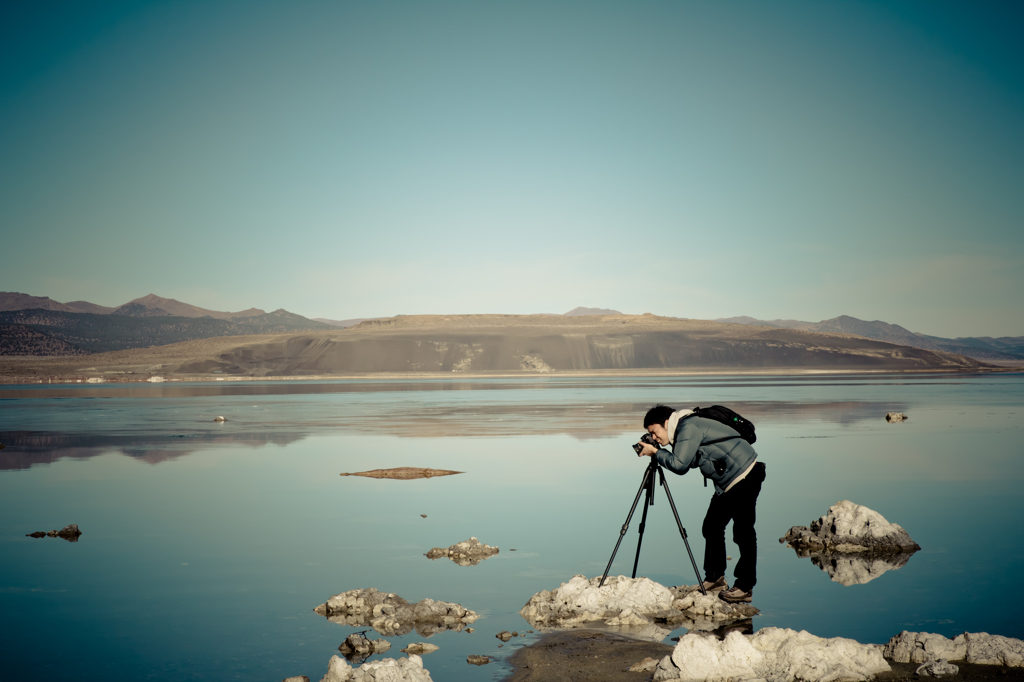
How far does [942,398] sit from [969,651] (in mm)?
31702

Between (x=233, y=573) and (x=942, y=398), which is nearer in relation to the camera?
(x=233, y=573)

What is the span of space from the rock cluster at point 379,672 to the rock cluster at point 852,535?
14.7 feet

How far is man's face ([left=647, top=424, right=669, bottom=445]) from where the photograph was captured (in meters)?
5.95

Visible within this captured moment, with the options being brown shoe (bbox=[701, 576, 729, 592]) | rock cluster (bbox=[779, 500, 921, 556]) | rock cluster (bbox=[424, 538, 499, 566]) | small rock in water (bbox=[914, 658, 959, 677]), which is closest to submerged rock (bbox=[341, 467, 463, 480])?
rock cluster (bbox=[424, 538, 499, 566])

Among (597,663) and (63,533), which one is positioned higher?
(597,663)

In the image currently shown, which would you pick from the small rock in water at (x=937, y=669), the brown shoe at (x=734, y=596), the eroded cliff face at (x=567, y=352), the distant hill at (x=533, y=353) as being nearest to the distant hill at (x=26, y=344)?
the distant hill at (x=533, y=353)

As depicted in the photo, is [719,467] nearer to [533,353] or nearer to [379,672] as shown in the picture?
[379,672]

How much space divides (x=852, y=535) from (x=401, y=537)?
4437 mm

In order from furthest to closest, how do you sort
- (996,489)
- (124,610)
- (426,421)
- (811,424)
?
(426,421), (811,424), (996,489), (124,610)

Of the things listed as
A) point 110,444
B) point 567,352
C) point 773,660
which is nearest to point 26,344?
point 567,352

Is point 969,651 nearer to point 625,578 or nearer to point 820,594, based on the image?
point 820,594

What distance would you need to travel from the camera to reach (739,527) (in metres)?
5.94

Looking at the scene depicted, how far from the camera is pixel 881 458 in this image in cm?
1345

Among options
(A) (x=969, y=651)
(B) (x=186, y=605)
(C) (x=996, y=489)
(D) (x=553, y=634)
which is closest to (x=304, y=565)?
(B) (x=186, y=605)
